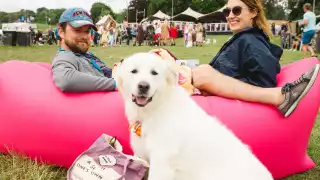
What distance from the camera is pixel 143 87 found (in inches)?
104

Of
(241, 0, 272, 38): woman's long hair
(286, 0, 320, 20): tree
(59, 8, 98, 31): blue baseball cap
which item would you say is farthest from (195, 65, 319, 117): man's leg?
(286, 0, 320, 20): tree

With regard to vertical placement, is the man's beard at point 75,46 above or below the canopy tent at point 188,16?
below

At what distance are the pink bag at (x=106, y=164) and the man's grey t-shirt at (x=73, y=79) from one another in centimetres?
52

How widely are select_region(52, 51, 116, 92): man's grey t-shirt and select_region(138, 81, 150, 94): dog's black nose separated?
961mm

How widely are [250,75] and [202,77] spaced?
46cm

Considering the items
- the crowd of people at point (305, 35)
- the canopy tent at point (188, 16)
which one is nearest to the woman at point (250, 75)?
the crowd of people at point (305, 35)

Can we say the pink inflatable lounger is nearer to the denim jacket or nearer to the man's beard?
the denim jacket

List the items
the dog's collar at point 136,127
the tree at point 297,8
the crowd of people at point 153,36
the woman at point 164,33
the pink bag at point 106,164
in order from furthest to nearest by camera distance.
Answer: the tree at point 297,8 < the woman at point 164,33 < the crowd of people at point 153,36 < the pink bag at point 106,164 < the dog's collar at point 136,127

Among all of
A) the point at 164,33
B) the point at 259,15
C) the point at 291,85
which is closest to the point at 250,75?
the point at 291,85

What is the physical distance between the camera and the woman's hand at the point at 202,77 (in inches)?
137

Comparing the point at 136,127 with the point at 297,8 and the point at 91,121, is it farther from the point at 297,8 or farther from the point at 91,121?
the point at 297,8

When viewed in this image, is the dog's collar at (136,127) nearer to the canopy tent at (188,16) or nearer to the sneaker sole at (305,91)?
the sneaker sole at (305,91)

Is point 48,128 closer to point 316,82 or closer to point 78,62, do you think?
point 78,62

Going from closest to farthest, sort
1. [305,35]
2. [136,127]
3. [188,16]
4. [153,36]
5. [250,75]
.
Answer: [136,127] < [250,75] < [305,35] < [153,36] < [188,16]
